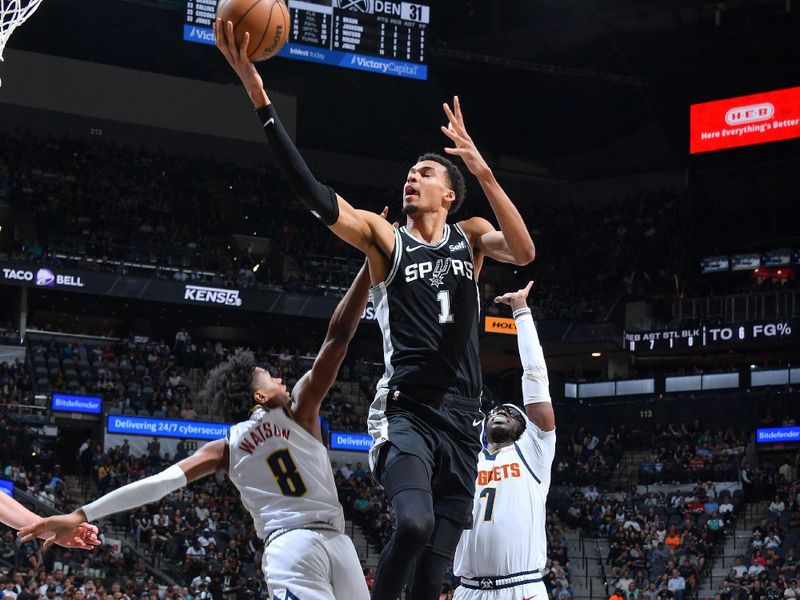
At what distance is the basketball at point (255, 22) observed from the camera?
564cm

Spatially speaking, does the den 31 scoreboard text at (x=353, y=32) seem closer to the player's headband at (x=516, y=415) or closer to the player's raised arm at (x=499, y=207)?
the player's headband at (x=516, y=415)

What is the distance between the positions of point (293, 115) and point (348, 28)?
1060 centimetres

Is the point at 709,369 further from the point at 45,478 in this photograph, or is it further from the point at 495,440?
the point at 495,440

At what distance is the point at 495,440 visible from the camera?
7.55m

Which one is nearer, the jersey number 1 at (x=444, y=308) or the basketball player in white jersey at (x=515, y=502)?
the jersey number 1 at (x=444, y=308)

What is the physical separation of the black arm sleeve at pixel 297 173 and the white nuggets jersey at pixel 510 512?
8.83ft

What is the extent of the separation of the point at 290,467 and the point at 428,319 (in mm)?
972

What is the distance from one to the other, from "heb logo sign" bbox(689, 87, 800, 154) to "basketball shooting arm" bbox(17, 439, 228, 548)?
1400 inches

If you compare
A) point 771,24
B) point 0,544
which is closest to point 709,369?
point 771,24

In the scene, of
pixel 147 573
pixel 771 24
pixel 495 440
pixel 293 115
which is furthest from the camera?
pixel 293 115

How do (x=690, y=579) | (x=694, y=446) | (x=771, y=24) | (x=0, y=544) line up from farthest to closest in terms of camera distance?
(x=771, y=24) < (x=694, y=446) < (x=690, y=579) < (x=0, y=544)

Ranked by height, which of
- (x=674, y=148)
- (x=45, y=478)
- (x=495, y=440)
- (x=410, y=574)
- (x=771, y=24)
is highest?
(x=771, y=24)

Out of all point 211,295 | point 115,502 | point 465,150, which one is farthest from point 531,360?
point 211,295

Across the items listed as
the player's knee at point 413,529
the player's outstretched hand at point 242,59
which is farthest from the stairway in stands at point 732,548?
the player's outstretched hand at point 242,59
